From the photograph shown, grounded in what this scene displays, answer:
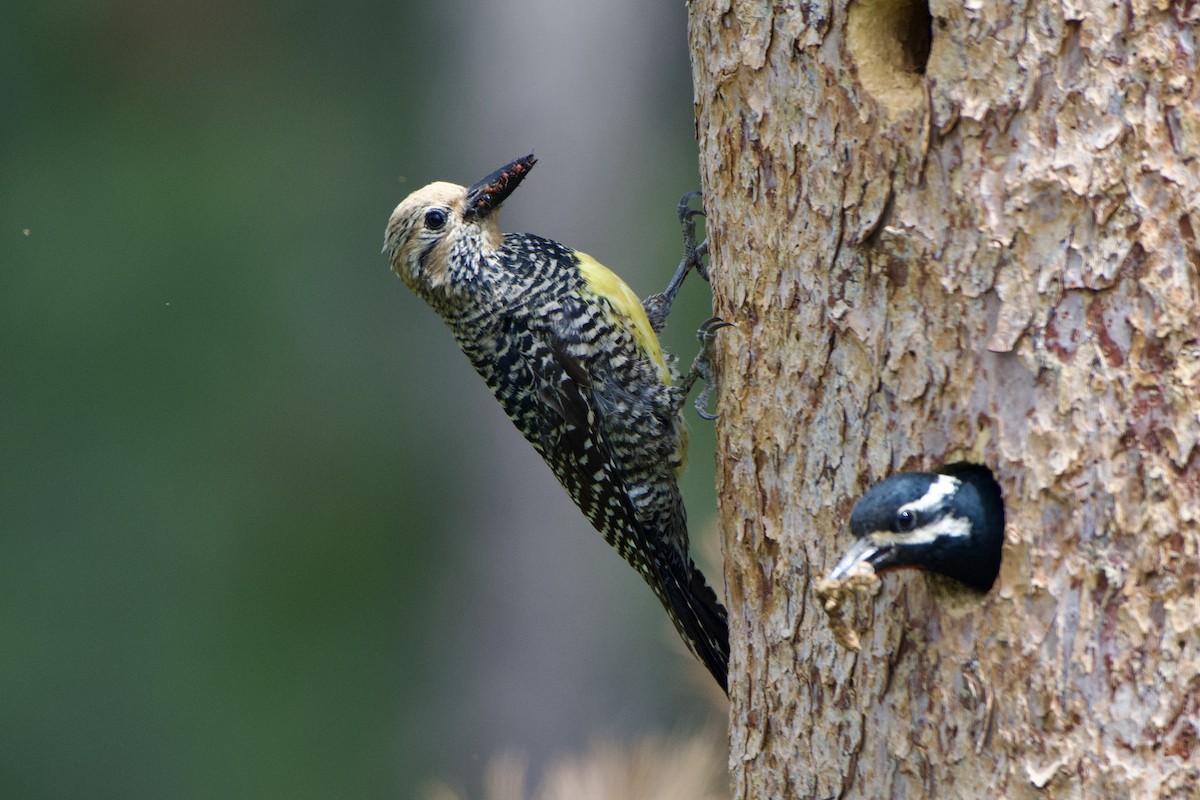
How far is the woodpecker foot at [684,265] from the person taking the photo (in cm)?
368

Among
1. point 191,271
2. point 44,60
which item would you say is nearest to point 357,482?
point 191,271

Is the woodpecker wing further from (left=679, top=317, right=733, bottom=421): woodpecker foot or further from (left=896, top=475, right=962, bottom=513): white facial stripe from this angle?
(left=896, top=475, right=962, bottom=513): white facial stripe

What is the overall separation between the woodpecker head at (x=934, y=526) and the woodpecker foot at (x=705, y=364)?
668 mm

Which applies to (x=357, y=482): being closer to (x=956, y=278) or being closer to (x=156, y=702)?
(x=156, y=702)

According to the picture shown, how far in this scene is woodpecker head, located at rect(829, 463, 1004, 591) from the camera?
2201 mm

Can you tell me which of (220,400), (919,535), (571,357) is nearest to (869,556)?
(919,535)

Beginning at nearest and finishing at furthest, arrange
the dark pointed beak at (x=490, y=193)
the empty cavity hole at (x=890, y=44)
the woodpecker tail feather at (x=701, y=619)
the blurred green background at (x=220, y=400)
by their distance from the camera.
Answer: the empty cavity hole at (x=890, y=44) → the woodpecker tail feather at (x=701, y=619) → the dark pointed beak at (x=490, y=193) → the blurred green background at (x=220, y=400)

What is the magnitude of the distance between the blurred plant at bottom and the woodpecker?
0.78 meters

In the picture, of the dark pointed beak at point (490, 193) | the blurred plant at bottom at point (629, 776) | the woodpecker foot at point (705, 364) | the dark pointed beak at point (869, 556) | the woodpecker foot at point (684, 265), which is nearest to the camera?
the dark pointed beak at point (869, 556)

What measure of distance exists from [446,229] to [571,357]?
529 millimetres

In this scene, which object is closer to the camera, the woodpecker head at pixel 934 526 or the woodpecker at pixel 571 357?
the woodpecker head at pixel 934 526

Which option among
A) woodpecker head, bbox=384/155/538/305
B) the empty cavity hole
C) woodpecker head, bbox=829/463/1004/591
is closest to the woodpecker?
woodpecker head, bbox=384/155/538/305

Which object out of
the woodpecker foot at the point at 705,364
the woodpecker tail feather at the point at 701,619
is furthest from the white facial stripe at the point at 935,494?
the woodpecker tail feather at the point at 701,619

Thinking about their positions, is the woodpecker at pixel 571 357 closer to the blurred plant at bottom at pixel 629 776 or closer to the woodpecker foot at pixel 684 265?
the woodpecker foot at pixel 684 265
